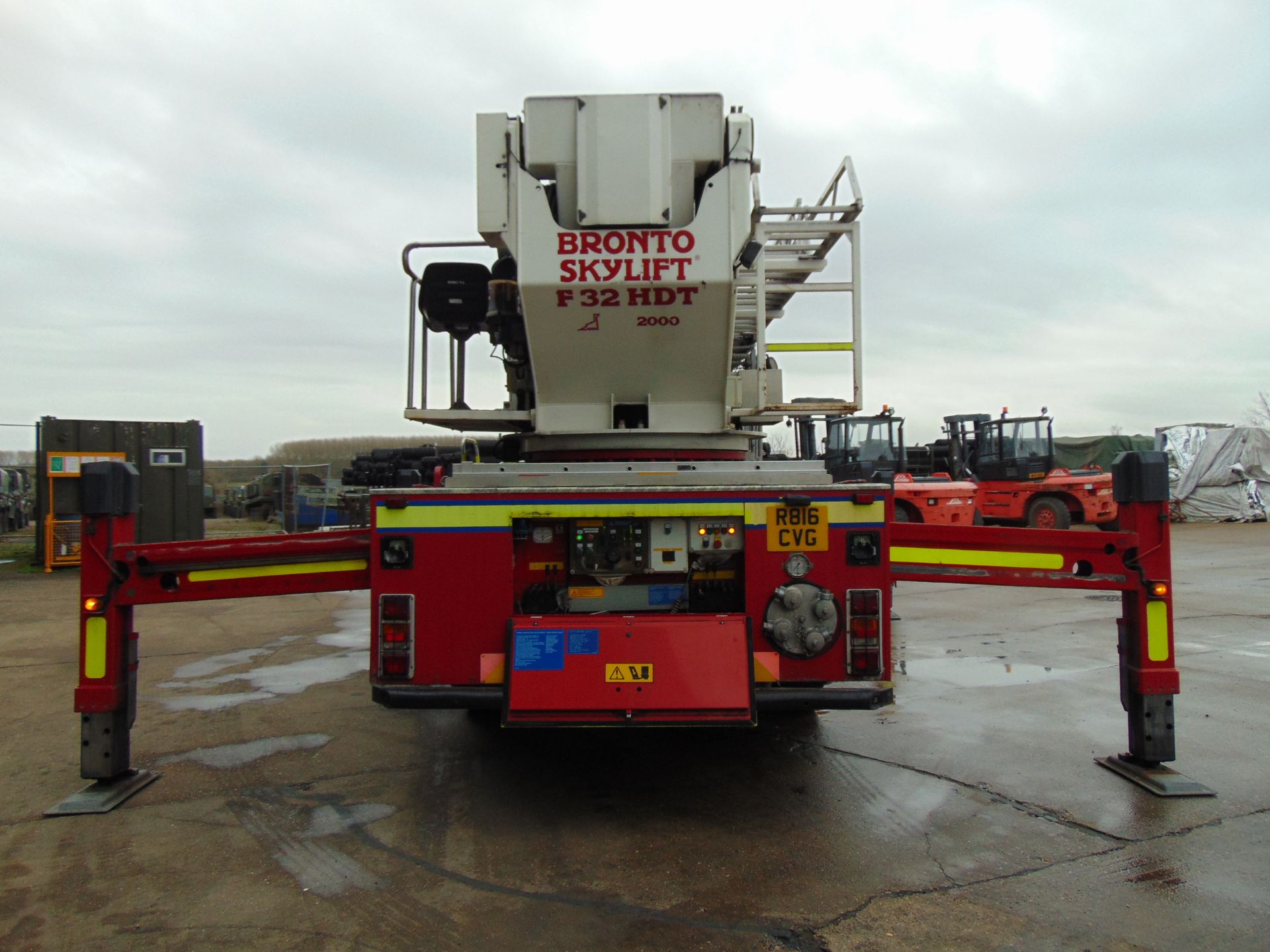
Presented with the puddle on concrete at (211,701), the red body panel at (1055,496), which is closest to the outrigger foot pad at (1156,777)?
the puddle on concrete at (211,701)

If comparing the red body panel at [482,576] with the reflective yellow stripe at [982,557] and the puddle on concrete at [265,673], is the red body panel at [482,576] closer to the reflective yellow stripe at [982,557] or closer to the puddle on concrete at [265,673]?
the reflective yellow stripe at [982,557]

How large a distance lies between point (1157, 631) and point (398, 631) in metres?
→ 3.61

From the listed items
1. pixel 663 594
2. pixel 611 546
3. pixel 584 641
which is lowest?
pixel 584 641

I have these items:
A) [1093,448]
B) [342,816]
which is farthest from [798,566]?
[1093,448]

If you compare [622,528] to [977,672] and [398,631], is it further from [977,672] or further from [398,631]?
[977,672]

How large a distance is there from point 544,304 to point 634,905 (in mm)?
2691

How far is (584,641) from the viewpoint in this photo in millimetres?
3783

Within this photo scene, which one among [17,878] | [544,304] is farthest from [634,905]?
[544,304]

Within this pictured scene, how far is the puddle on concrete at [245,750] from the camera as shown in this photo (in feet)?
15.9

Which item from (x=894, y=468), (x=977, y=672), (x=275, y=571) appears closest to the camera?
(x=275, y=571)

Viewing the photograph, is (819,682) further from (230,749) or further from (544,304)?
(230,749)

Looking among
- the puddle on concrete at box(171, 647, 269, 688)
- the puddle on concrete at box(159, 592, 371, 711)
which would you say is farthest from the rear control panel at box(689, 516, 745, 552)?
the puddle on concrete at box(171, 647, 269, 688)

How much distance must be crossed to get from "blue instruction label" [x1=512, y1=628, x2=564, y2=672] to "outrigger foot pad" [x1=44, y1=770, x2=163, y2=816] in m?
2.11

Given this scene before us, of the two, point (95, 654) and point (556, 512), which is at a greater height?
point (556, 512)
